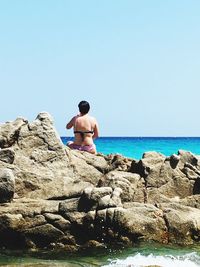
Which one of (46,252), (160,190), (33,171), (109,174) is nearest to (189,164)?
(160,190)

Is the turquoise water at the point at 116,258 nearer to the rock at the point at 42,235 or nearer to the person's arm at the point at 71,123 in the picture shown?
the rock at the point at 42,235

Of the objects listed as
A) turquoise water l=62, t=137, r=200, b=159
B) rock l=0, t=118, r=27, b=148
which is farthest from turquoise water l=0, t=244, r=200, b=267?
turquoise water l=62, t=137, r=200, b=159

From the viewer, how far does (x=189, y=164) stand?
55.0ft

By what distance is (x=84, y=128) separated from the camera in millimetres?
18250

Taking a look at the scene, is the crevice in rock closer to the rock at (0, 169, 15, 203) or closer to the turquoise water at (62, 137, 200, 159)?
the rock at (0, 169, 15, 203)

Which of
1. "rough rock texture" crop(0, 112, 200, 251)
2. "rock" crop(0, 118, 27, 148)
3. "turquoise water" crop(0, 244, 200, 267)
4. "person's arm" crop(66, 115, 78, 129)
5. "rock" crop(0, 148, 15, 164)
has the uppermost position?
"person's arm" crop(66, 115, 78, 129)

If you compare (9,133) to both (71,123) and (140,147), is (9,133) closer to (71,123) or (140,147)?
(71,123)

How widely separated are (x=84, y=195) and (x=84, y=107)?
5.60 metres

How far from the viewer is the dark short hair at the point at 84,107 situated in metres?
18.2

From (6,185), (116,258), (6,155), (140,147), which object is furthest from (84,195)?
(140,147)

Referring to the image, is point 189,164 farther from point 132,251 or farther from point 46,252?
point 46,252

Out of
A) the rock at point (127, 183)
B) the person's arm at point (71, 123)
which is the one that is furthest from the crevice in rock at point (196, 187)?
the person's arm at point (71, 123)

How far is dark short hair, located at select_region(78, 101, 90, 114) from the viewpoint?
18.2 meters

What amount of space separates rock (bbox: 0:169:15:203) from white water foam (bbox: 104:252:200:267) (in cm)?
348
